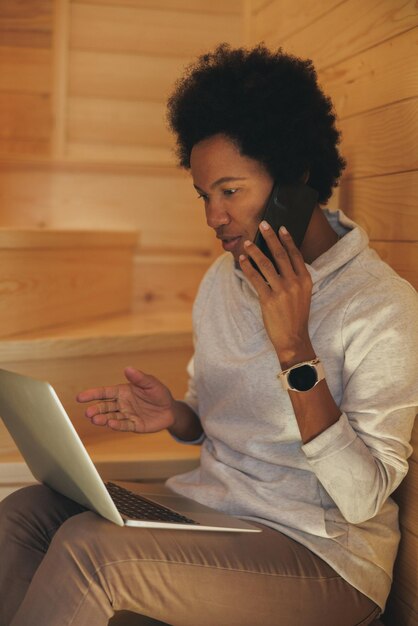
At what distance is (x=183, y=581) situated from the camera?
1.15 meters

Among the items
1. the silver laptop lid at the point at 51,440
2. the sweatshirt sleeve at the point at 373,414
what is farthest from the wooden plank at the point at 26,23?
the sweatshirt sleeve at the point at 373,414

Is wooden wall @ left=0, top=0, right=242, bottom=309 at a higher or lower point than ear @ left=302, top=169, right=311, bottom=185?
higher

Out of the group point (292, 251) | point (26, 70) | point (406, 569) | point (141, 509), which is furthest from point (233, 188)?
point (26, 70)

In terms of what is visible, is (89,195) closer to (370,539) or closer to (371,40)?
(371,40)

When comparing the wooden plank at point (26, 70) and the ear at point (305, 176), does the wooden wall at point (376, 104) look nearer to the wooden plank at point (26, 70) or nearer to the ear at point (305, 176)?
the ear at point (305, 176)

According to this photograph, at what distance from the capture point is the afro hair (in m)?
1.30

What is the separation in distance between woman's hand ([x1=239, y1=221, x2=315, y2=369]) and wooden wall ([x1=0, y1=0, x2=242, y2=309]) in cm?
127

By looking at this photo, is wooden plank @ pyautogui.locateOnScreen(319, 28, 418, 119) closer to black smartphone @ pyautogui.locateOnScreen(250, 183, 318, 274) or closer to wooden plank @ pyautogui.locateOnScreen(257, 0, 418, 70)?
wooden plank @ pyautogui.locateOnScreen(257, 0, 418, 70)

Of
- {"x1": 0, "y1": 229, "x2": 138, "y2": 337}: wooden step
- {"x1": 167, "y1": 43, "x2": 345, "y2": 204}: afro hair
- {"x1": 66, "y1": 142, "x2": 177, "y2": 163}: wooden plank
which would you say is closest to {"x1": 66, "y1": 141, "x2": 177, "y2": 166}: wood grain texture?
{"x1": 66, "y1": 142, "x2": 177, "y2": 163}: wooden plank

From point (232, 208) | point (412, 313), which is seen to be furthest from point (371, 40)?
point (412, 313)

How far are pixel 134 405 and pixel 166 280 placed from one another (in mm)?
1063

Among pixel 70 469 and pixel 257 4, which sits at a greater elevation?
pixel 257 4

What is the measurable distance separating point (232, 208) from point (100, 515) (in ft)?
1.57

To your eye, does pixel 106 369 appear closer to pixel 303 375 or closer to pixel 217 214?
pixel 217 214
